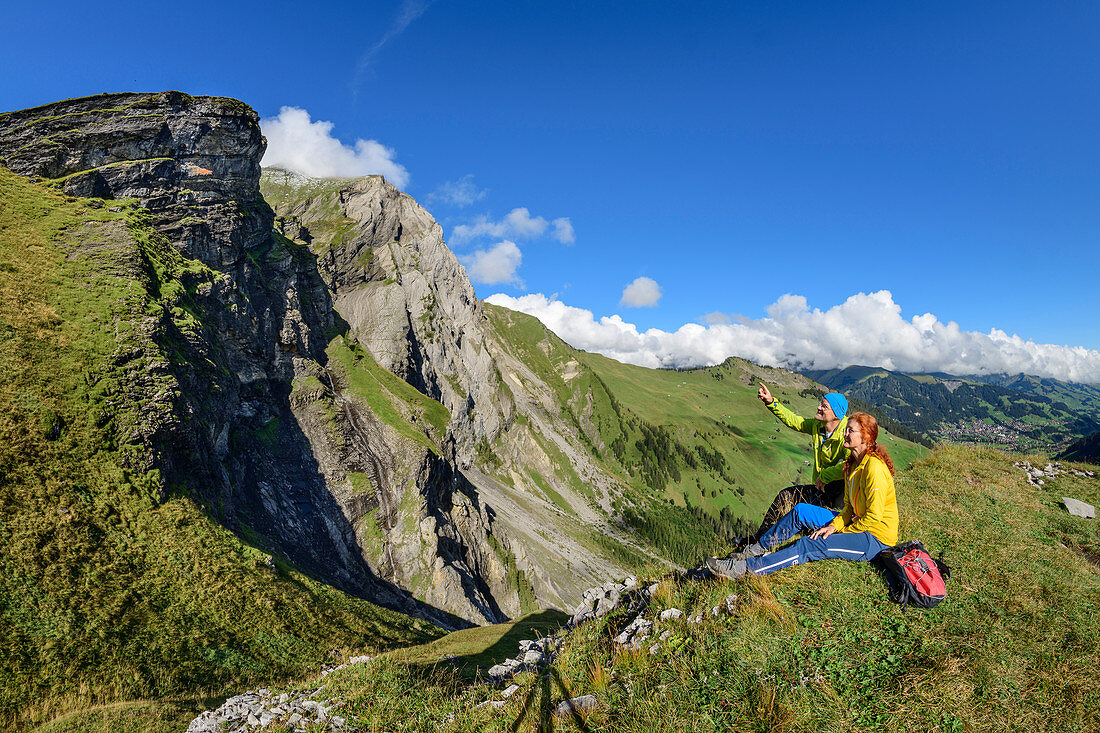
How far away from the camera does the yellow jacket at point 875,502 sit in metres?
9.05

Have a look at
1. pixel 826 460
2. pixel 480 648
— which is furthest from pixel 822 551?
pixel 480 648

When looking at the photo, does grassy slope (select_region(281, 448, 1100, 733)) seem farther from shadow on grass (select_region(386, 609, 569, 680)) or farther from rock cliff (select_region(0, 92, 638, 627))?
rock cliff (select_region(0, 92, 638, 627))

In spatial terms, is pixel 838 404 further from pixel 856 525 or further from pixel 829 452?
pixel 856 525

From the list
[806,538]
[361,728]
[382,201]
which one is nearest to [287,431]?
[361,728]

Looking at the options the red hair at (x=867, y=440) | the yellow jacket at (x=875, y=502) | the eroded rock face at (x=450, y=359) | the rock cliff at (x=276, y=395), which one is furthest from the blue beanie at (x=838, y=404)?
the eroded rock face at (x=450, y=359)

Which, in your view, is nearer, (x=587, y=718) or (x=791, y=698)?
(x=791, y=698)

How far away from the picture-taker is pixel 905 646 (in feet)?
23.0

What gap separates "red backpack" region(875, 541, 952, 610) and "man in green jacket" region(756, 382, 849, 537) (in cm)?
281

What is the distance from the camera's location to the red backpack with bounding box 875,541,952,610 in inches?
307

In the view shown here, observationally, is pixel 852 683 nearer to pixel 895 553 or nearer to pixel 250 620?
pixel 895 553

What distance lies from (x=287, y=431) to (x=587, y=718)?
86.7 meters

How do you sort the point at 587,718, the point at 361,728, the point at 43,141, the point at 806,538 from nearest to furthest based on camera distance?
the point at 587,718, the point at 361,728, the point at 806,538, the point at 43,141

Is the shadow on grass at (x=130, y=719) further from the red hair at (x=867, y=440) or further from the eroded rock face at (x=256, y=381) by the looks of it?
the eroded rock face at (x=256, y=381)

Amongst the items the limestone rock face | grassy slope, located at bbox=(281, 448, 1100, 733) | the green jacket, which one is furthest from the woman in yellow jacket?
the limestone rock face
